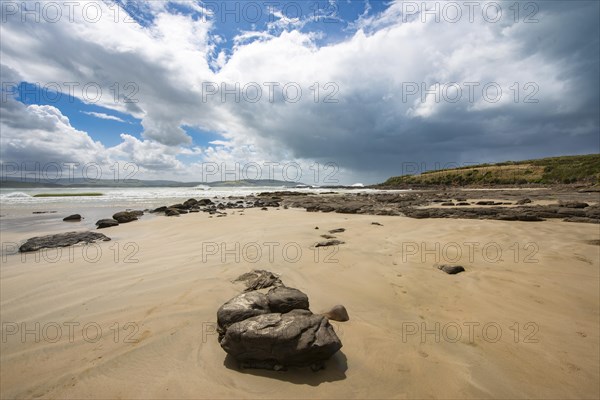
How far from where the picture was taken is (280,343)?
2.72 meters

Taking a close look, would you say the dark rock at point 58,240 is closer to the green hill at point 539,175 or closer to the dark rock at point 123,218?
the dark rock at point 123,218

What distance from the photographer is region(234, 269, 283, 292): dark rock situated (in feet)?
15.9

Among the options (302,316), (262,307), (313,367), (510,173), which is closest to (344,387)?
(313,367)

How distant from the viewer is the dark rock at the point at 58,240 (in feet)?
25.2

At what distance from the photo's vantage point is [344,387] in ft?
8.57

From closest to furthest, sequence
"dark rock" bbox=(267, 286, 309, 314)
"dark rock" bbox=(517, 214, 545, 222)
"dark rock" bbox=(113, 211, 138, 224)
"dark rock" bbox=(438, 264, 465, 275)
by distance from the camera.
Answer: "dark rock" bbox=(267, 286, 309, 314), "dark rock" bbox=(438, 264, 465, 275), "dark rock" bbox=(517, 214, 545, 222), "dark rock" bbox=(113, 211, 138, 224)

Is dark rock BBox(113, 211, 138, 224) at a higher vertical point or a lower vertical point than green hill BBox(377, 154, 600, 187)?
lower

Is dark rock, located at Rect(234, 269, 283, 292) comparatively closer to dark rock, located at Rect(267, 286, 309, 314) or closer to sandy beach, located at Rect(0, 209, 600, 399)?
sandy beach, located at Rect(0, 209, 600, 399)

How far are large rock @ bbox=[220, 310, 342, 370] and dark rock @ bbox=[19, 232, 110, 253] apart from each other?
812 cm

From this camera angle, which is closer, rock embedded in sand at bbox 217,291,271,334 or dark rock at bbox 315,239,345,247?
rock embedded in sand at bbox 217,291,271,334

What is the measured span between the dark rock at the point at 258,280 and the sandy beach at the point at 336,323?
0.99 feet

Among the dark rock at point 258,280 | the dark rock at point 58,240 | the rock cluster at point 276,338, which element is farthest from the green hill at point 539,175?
the dark rock at point 58,240

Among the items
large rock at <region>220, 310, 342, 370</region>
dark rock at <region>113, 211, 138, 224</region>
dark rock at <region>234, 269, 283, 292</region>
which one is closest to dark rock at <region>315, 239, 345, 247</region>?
dark rock at <region>234, 269, 283, 292</region>

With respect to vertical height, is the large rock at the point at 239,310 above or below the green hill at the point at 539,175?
below
